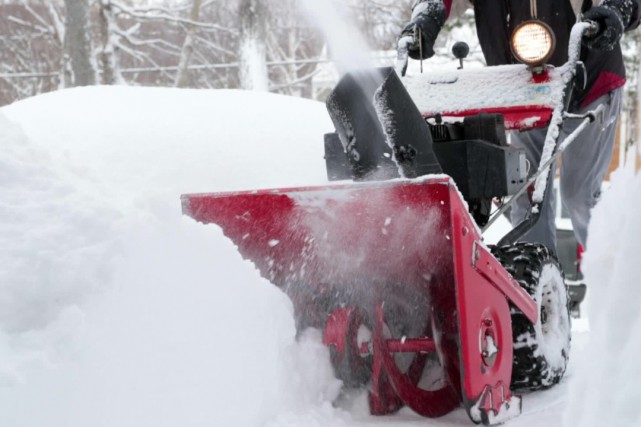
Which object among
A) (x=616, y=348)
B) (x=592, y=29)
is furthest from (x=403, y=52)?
(x=616, y=348)

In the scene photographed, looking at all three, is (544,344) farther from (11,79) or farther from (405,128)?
(11,79)

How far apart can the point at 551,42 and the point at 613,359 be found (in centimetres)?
216

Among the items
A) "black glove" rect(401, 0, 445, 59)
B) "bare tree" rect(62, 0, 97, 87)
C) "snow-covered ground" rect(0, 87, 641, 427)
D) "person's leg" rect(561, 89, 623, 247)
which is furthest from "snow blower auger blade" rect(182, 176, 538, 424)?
"bare tree" rect(62, 0, 97, 87)

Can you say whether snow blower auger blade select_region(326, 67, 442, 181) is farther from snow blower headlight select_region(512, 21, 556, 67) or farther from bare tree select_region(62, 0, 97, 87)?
bare tree select_region(62, 0, 97, 87)

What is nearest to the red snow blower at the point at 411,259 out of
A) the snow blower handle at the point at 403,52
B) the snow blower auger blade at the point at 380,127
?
the snow blower auger blade at the point at 380,127

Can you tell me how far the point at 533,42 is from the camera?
3.38m

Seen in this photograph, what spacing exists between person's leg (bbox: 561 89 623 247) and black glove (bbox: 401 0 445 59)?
0.86 meters

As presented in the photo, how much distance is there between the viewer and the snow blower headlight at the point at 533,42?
3336 mm

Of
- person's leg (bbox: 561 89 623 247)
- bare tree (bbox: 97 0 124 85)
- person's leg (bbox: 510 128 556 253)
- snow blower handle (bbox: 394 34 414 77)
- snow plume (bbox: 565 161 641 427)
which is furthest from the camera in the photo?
bare tree (bbox: 97 0 124 85)

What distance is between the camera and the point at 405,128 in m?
2.61

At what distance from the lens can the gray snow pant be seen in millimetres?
4176

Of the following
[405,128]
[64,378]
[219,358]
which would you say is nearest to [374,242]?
[405,128]

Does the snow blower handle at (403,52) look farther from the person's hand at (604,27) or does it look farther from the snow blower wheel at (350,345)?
the snow blower wheel at (350,345)

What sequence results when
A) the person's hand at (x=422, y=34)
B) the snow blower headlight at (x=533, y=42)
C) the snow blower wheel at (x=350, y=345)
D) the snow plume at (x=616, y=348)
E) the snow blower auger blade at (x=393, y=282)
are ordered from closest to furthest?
the snow plume at (x=616, y=348), the snow blower auger blade at (x=393, y=282), the snow blower wheel at (x=350, y=345), the snow blower headlight at (x=533, y=42), the person's hand at (x=422, y=34)
